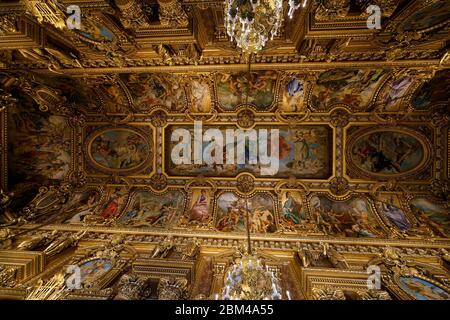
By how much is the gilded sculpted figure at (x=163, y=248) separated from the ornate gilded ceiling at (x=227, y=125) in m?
0.41

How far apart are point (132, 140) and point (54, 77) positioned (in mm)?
3001

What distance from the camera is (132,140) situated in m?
8.09

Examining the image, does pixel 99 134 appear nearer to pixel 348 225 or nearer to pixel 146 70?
pixel 146 70

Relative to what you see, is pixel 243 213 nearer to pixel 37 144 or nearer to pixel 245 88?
pixel 245 88

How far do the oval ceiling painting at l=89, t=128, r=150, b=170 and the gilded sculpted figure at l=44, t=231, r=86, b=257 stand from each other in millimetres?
2915

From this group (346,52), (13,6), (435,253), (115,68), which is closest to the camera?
(13,6)

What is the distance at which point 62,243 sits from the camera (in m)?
5.46

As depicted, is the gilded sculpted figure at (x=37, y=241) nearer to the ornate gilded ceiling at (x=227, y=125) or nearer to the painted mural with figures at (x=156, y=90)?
the ornate gilded ceiling at (x=227, y=125)

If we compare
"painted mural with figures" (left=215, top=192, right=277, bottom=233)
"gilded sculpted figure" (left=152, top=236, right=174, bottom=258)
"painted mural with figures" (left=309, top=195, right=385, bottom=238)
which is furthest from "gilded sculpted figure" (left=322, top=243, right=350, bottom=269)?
"gilded sculpted figure" (left=152, top=236, right=174, bottom=258)

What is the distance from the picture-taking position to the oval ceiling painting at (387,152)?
7184mm

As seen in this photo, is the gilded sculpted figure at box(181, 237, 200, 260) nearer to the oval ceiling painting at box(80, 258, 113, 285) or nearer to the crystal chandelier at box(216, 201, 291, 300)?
the oval ceiling painting at box(80, 258, 113, 285)

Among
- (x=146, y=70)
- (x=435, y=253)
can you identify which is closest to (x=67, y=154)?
(x=146, y=70)

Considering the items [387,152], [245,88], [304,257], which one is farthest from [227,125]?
[387,152]

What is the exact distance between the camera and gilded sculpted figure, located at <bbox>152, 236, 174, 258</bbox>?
17.2 ft
